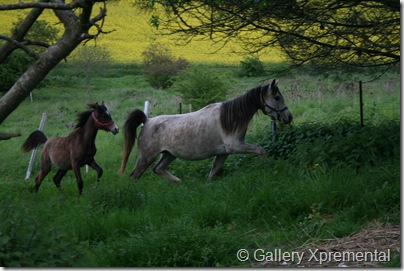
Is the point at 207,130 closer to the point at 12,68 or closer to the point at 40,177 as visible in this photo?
the point at 40,177

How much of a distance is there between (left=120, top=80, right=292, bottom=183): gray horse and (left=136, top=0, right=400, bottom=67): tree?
0.94m

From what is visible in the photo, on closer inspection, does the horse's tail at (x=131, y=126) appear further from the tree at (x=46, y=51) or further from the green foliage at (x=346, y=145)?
the tree at (x=46, y=51)

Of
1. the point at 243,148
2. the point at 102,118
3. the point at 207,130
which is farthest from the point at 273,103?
the point at 102,118

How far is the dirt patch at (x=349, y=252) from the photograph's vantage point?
617cm

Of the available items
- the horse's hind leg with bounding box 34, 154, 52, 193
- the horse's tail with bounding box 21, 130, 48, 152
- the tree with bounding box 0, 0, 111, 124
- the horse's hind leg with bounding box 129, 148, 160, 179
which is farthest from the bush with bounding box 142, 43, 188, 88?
the tree with bounding box 0, 0, 111, 124

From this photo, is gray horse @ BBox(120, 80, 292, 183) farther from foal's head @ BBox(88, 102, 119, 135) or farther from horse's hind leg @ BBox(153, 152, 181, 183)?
foal's head @ BBox(88, 102, 119, 135)

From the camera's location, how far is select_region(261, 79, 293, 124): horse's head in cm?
1205

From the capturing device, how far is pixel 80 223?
8.16 meters

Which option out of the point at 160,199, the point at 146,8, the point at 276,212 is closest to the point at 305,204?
the point at 276,212

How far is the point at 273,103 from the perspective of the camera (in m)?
12.1

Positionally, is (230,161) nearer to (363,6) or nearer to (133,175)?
(133,175)

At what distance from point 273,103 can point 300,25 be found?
174 centimetres

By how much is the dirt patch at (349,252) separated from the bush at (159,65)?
95.0ft

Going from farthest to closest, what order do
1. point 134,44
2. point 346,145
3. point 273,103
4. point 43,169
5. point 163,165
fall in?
point 134,44
point 43,169
point 163,165
point 273,103
point 346,145
